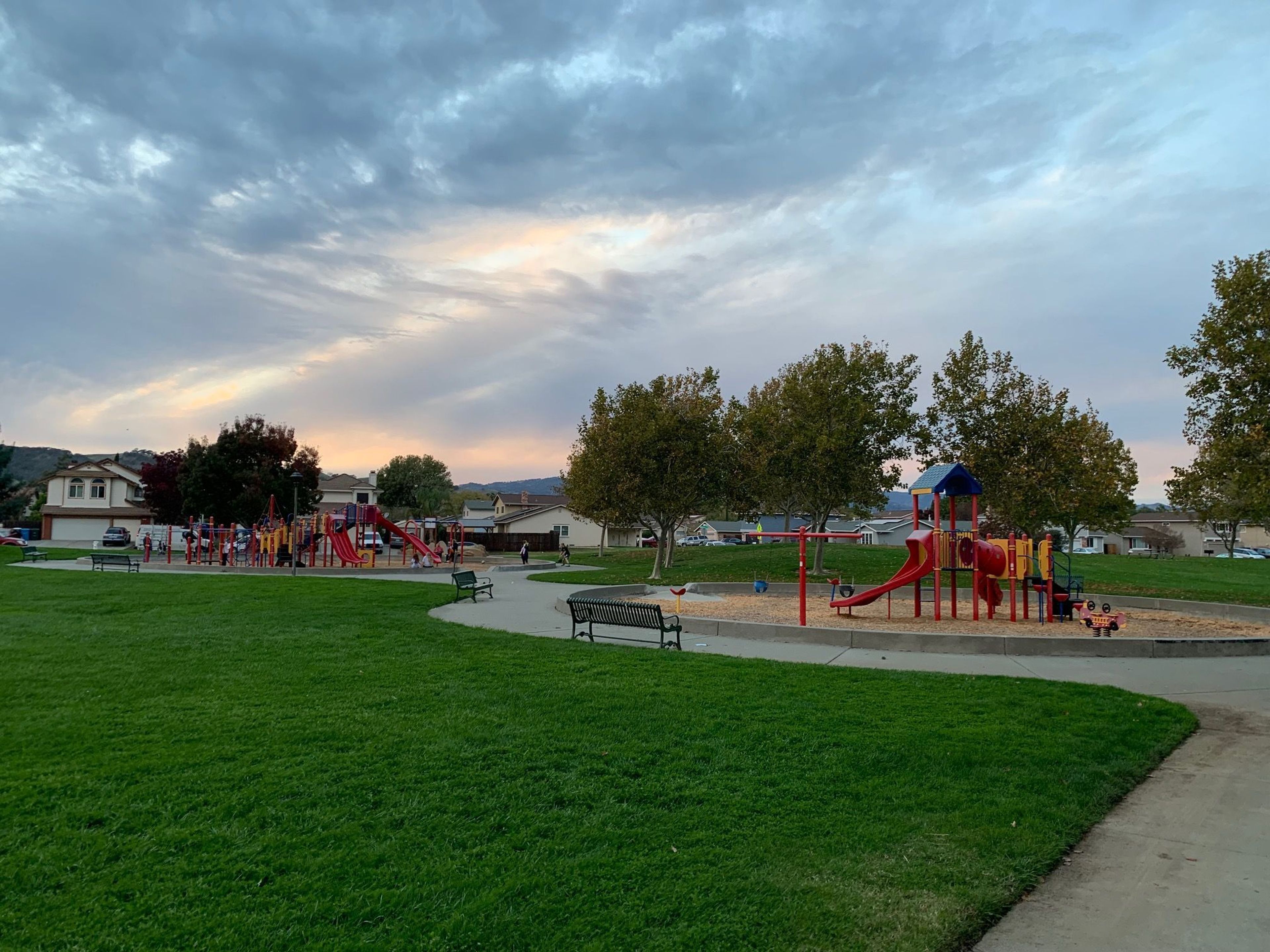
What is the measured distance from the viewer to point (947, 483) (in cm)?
1750

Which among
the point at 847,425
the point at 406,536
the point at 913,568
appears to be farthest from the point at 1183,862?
the point at 406,536

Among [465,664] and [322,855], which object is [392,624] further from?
[322,855]

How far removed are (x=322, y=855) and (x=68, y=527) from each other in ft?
260

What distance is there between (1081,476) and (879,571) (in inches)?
324

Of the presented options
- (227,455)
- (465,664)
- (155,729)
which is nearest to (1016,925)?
(155,729)

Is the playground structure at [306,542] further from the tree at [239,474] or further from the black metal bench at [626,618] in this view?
the black metal bench at [626,618]

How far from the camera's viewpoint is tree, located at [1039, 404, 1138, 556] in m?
28.1

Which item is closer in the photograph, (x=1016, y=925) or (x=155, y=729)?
(x=1016, y=925)

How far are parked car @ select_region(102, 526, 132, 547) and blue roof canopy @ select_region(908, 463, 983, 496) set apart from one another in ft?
190

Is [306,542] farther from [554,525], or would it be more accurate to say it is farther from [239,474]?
[554,525]

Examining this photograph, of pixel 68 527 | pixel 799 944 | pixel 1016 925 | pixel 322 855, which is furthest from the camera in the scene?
pixel 68 527

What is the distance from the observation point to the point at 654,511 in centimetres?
3328

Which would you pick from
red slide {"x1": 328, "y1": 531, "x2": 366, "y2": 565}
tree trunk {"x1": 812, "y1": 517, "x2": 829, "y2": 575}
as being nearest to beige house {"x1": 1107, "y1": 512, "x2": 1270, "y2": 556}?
tree trunk {"x1": 812, "y1": 517, "x2": 829, "y2": 575}

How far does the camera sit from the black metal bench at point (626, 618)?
12672 mm
